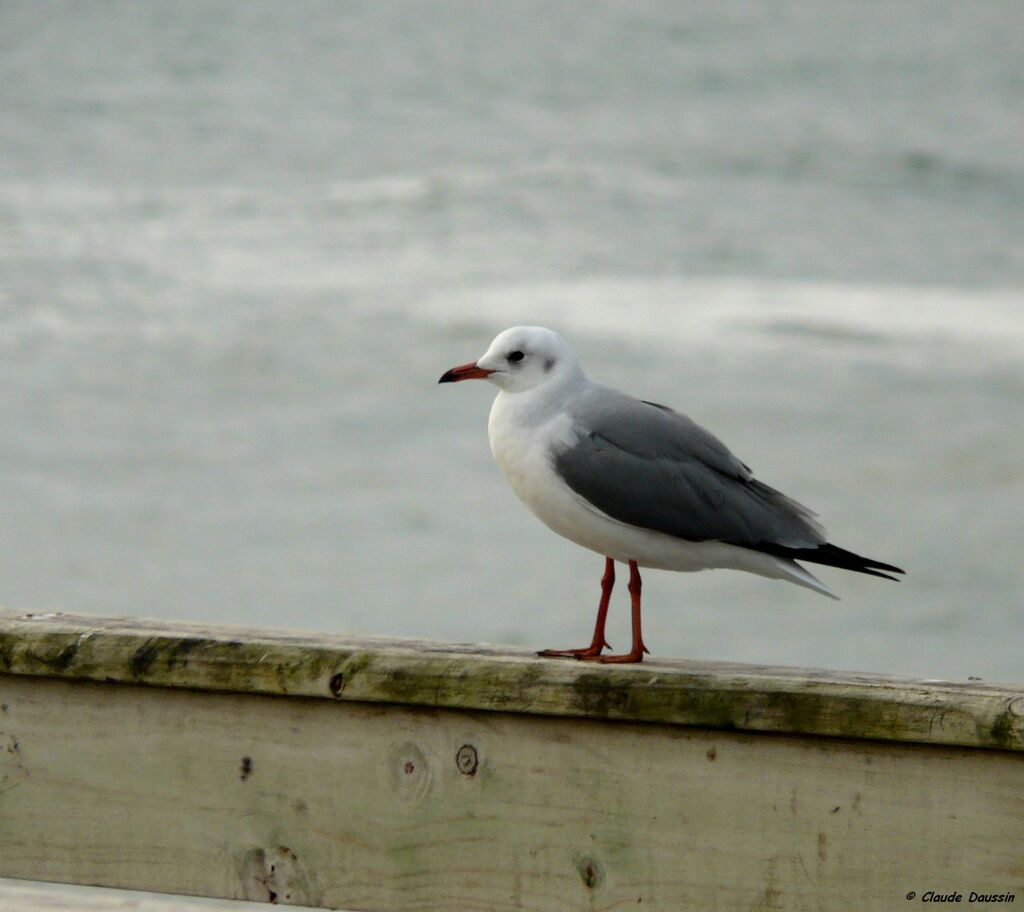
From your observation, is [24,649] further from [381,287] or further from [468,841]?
[381,287]

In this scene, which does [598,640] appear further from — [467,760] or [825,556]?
[467,760]

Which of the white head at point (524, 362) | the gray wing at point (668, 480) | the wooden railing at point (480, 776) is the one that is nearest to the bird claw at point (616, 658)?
the wooden railing at point (480, 776)

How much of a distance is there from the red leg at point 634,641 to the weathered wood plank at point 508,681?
102mm

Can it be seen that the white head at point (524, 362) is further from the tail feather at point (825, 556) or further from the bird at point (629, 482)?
the tail feather at point (825, 556)

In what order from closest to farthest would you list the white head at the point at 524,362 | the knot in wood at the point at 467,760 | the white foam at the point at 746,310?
the knot in wood at the point at 467,760
the white head at the point at 524,362
the white foam at the point at 746,310

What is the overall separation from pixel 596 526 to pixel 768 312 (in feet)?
35.4

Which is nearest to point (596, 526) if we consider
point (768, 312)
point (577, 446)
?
point (577, 446)

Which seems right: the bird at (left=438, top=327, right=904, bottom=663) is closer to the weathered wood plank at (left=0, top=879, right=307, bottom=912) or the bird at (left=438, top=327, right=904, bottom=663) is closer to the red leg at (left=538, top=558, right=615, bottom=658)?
the red leg at (left=538, top=558, right=615, bottom=658)

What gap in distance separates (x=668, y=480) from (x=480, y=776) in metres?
0.71

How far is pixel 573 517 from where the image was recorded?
8.46ft

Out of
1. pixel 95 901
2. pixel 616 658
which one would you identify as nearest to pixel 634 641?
pixel 616 658

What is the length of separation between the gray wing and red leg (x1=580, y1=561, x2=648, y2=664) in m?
0.12

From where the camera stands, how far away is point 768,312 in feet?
43.2

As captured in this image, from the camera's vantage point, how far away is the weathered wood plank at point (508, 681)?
1946mm
